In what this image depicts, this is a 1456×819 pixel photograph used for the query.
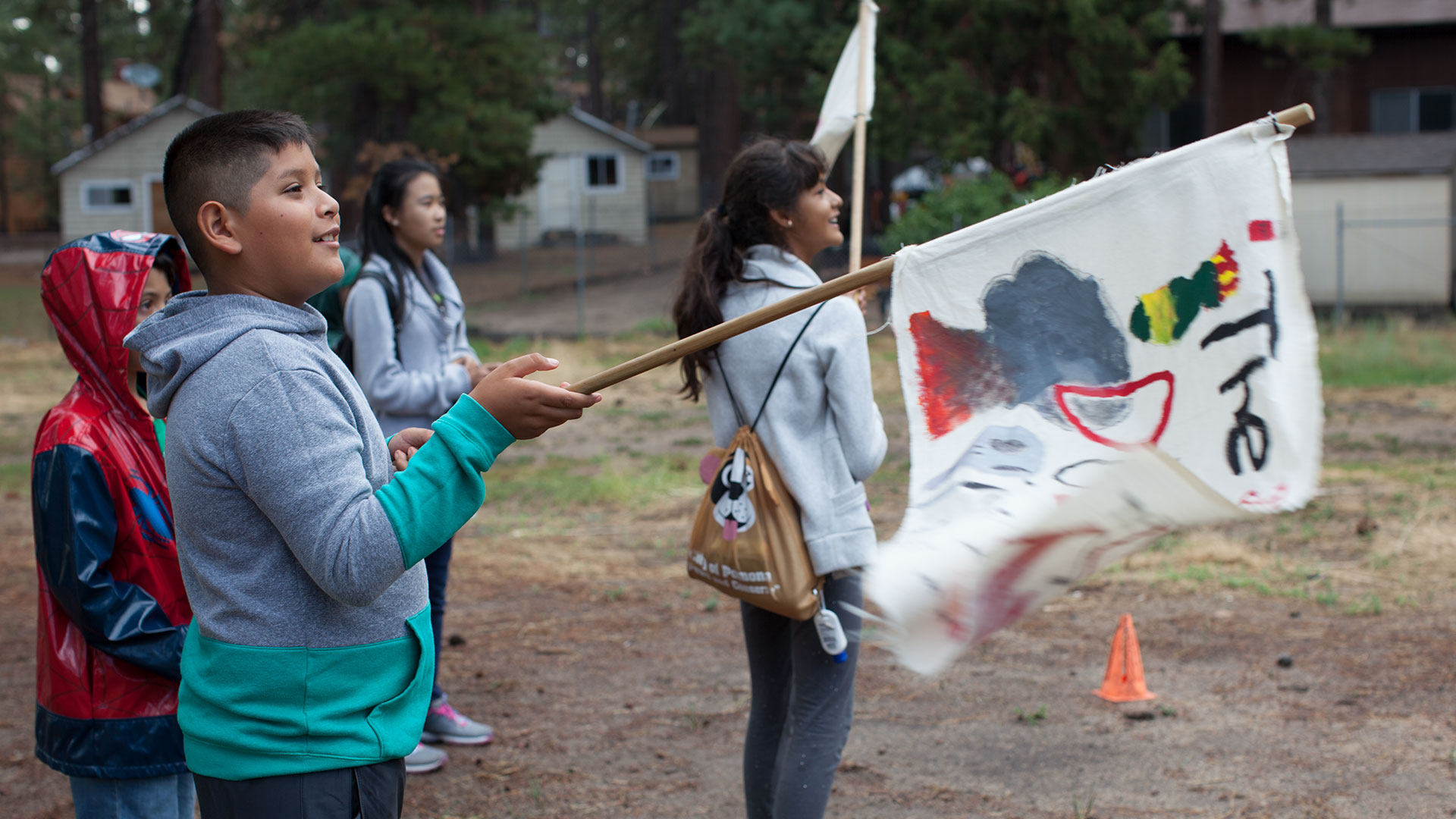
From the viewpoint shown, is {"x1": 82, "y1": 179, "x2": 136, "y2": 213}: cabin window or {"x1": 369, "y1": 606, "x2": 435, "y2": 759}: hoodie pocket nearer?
{"x1": 369, "y1": 606, "x2": 435, "y2": 759}: hoodie pocket

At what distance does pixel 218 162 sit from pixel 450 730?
2999mm

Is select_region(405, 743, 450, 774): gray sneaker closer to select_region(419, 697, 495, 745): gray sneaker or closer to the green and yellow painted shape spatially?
select_region(419, 697, 495, 745): gray sneaker

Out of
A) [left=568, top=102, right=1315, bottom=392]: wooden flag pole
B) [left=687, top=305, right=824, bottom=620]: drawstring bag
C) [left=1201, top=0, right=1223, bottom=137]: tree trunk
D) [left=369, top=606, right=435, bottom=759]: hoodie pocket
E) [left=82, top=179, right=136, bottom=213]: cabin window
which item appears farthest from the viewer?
[left=82, top=179, right=136, bottom=213]: cabin window

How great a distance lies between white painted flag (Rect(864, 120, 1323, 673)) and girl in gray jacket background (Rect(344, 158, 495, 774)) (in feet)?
7.07

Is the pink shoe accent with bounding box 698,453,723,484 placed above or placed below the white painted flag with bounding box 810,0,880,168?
below

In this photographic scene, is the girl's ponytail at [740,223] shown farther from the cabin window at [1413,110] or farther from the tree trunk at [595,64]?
the tree trunk at [595,64]

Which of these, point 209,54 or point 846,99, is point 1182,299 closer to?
point 846,99

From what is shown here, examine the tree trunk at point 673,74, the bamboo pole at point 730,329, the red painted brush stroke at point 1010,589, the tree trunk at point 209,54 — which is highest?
the tree trunk at point 673,74

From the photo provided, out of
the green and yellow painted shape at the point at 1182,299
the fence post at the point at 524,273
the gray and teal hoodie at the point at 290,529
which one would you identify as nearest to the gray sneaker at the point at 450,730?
the gray and teal hoodie at the point at 290,529

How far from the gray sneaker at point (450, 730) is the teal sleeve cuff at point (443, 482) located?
9.21ft

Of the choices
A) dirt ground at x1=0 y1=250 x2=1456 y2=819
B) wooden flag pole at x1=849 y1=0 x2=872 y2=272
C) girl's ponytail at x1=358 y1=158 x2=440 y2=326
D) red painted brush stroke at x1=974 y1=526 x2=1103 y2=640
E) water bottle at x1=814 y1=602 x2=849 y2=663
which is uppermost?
wooden flag pole at x1=849 y1=0 x2=872 y2=272

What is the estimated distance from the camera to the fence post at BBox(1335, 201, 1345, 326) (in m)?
16.2

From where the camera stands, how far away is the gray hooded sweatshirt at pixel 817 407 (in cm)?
291

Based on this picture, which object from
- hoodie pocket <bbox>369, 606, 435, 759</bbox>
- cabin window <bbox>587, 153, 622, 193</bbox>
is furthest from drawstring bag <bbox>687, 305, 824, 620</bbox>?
cabin window <bbox>587, 153, 622, 193</bbox>
